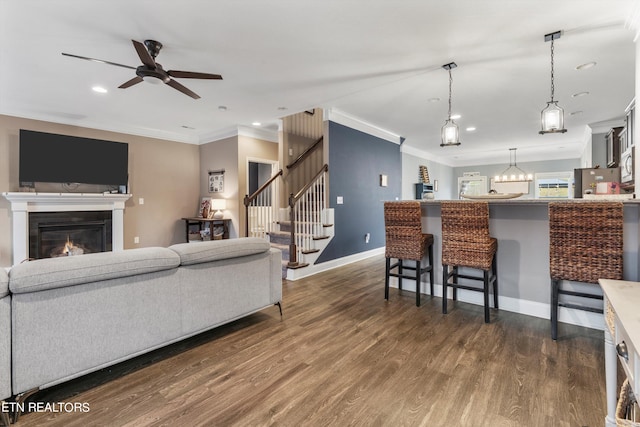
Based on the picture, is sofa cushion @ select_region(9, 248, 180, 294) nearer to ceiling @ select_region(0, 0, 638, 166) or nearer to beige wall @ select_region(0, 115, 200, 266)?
ceiling @ select_region(0, 0, 638, 166)

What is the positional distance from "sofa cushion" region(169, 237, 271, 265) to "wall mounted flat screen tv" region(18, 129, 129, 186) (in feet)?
13.8

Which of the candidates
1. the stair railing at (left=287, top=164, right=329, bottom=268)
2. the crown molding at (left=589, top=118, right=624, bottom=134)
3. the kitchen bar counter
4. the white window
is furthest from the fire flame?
the white window

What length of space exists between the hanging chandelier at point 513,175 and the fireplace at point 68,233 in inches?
434

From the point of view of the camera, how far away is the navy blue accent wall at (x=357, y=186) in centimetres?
510

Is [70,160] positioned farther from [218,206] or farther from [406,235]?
[406,235]

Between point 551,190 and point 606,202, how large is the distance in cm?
892

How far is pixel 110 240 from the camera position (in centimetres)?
544

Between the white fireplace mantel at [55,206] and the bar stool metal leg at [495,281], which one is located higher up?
the white fireplace mantel at [55,206]

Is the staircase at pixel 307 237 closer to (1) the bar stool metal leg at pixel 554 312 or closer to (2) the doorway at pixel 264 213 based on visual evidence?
(2) the doorway at pixel 264 213

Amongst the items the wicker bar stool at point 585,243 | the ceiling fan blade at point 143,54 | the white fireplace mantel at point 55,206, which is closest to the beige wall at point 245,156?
the white fireplace mantel at point 55,206

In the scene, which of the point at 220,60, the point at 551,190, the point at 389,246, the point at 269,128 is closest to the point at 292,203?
the point at 389,246

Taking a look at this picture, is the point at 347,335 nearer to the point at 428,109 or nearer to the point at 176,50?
the point at 176,50

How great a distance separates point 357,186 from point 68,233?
5.13m

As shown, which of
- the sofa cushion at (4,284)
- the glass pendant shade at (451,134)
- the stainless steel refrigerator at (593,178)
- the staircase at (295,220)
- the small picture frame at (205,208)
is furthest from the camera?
the small picture frame at (205,208)
